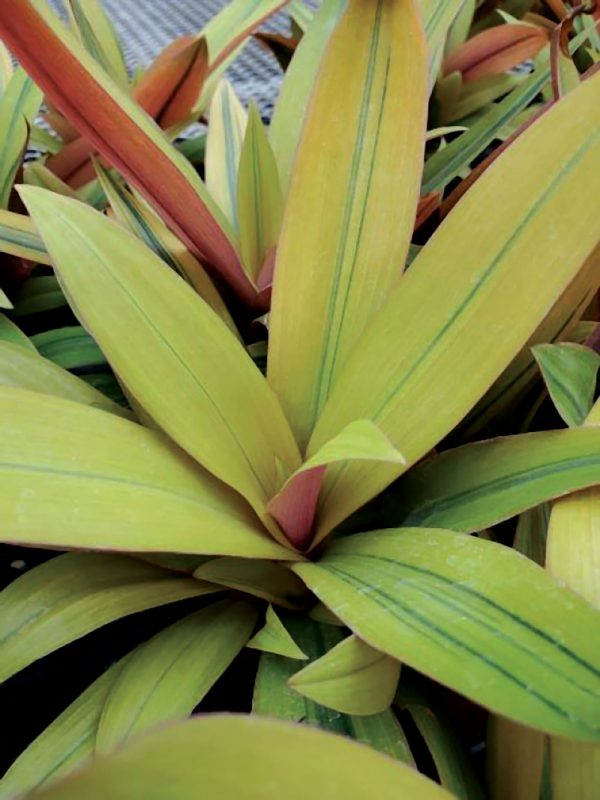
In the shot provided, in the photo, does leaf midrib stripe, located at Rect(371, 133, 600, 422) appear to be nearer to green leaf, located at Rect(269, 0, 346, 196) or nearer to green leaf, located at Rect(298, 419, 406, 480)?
green leaf, located at Rect(298, 419, 406, 480)

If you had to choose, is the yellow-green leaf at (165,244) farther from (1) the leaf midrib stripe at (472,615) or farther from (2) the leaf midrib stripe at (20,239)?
(1) the leaf midrib stripe at (472,615)

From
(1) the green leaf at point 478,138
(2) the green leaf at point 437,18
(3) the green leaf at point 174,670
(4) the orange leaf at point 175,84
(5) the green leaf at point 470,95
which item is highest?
(4) the orange leaf at point 175,84

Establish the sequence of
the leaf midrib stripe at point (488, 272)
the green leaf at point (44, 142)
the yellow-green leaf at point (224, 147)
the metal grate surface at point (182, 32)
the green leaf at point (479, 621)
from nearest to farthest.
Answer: the green leaf at point (479, 621)
the leaf midrib stripe at point (488, 272)
the yellow-green leaf at point (224, 147)
the green leaf at point (44, 142)
the metal grate surface at point (182, 32)

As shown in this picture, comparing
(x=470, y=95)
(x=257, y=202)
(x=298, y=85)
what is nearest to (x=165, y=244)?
(x=257, y=202)

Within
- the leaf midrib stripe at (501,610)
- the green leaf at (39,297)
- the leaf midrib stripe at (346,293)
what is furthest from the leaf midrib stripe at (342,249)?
the green leaf at (39,297)

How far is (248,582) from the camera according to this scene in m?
0.38

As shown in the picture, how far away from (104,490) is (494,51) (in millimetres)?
628

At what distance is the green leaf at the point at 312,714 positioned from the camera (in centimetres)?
34

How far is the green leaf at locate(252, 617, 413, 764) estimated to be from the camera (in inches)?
13.2

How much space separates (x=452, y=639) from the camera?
0.29 meters

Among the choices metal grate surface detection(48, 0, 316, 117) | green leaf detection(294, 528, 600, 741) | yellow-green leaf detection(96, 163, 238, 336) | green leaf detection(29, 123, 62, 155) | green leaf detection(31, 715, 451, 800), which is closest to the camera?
green leaf detection(31, 715, 451, 800)

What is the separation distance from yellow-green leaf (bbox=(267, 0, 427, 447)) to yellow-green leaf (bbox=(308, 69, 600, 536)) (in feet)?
0.11

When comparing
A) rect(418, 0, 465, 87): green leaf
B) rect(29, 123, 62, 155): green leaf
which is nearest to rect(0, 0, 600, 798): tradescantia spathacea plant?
rect(418, 0, 465, 87): green leaf

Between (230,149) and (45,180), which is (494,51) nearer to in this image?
(230,149)
